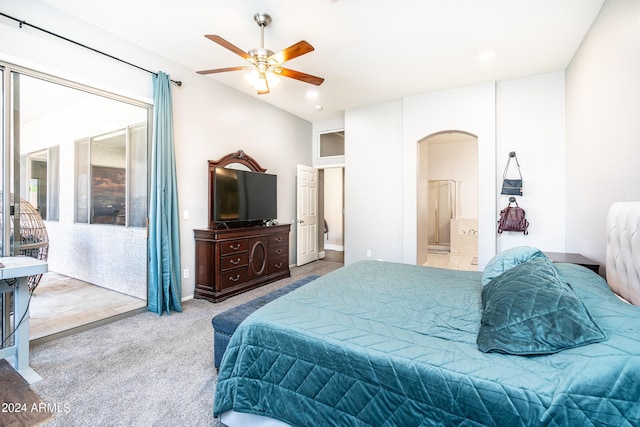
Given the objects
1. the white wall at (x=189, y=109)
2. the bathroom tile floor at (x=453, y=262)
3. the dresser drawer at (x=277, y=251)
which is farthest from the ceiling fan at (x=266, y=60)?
the bathroom tile floor at (x=453, y=262)

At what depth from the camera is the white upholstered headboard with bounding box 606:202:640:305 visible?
1572 millimetres

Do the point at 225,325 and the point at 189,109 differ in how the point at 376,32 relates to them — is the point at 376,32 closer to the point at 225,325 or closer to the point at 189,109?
the point at 189,109

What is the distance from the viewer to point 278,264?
16.0 feet

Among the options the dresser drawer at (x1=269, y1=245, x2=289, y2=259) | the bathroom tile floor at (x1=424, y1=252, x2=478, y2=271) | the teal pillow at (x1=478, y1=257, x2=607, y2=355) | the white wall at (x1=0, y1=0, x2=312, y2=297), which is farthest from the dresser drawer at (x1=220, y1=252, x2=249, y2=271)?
the bathroom tile floor at (x1=424, y1=252, x2=478, y2=271)

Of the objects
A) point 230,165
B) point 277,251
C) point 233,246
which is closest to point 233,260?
point 233,246

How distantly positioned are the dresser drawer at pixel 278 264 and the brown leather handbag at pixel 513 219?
3348mm

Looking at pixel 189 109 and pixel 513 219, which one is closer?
pixel 189 109

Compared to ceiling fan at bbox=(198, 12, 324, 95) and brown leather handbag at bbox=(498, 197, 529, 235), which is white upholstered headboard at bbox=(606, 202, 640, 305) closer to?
brown leather handbag at bbox=(498, 197, 529, 235)

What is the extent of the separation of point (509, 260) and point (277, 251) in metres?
3.59

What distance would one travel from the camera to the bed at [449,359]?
3.02 ft

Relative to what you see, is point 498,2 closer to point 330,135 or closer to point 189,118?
point 189,118

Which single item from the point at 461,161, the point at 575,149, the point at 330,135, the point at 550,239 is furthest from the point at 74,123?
the point at 461,161

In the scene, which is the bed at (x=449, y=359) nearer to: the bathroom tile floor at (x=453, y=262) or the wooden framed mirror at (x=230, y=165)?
the wooden framed mirror at (x=230, y=165)

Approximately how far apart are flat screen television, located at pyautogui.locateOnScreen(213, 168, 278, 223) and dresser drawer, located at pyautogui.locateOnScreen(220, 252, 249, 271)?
0.54 metres
